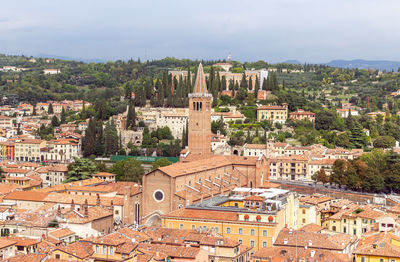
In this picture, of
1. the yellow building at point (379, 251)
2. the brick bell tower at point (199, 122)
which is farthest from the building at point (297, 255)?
the brick bell tower at point (199, 122)

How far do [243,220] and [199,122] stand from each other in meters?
19.3

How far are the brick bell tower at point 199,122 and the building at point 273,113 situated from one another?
26.0 meters

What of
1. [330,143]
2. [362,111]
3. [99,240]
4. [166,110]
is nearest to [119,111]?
[166,110]

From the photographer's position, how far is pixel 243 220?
3228cm

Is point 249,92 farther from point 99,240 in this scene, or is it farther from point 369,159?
point 99,240

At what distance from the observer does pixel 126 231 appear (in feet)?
96.5

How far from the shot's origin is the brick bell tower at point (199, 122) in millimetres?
50531

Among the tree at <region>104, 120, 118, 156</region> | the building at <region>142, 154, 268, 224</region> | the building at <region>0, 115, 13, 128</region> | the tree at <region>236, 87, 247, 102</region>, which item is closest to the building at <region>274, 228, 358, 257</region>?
the building at <region>142, 154, 268, 224</region>

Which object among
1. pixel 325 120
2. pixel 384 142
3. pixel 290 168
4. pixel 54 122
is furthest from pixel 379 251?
pixel 54 122

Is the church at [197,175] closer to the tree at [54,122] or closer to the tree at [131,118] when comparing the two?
the tree at [131,118]

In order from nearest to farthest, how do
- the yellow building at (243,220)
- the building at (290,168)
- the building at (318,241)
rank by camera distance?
the building at (318,241) < the yellow building at (243,220) < the building at (290,168)

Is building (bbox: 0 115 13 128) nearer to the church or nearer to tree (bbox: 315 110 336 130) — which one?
tree (bbox: 315 110 336 130)

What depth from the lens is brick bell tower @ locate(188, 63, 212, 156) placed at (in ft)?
166

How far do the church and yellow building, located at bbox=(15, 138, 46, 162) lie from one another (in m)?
29.1
